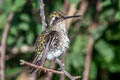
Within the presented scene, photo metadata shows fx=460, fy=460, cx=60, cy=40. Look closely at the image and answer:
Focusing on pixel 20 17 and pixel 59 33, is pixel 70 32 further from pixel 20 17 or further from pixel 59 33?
pixel 59 33

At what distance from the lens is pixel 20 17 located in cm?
706

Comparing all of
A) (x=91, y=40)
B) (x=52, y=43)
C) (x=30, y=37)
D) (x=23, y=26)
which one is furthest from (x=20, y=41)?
(x=52, y=43)

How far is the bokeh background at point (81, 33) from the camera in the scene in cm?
701

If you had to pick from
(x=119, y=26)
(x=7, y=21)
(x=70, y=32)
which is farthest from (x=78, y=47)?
(x=7, y=21)

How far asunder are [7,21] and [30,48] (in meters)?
1.08

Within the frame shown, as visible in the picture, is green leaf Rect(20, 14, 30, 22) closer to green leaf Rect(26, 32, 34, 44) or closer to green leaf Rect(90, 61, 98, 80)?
green leaf Rect(26, 32, 34, 44)

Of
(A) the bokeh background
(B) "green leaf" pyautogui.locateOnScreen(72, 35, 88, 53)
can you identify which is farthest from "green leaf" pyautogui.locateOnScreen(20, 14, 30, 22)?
(B) "green leaf" pyautogui.locateOnScreen(72, 35, 88, 53)

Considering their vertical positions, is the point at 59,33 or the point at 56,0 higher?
the point at 56,0

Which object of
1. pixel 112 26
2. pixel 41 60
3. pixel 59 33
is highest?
pixel 112 26

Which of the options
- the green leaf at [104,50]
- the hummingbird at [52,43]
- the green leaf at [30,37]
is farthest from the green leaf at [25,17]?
the hummingbird at [52,43]

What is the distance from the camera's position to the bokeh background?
701cm

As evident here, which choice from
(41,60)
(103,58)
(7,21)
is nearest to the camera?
(41,60)

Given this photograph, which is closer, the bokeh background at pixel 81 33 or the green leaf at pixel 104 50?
the bokeh background at pixel 81 33

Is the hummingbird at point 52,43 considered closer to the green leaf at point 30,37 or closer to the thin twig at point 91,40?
the thin twig at point 91,40
